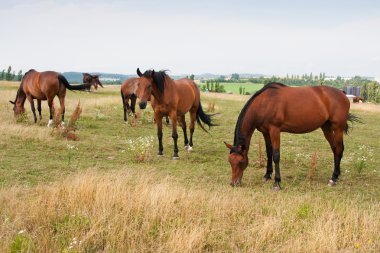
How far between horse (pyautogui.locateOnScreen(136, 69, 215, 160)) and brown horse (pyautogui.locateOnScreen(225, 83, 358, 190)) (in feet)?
9.24

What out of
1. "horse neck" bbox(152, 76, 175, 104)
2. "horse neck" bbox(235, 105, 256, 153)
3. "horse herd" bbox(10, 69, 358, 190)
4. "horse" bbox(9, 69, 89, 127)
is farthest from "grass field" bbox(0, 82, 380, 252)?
"horse" bbox(9, 69, 89, 127)

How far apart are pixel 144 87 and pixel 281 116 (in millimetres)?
3514

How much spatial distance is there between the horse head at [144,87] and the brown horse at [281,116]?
270 centimetres

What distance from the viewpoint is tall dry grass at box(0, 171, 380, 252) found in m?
4.28

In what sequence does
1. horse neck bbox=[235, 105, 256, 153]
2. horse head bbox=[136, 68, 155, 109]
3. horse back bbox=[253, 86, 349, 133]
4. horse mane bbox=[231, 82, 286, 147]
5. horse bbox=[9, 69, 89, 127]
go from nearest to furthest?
horse mane bbox=[231, 82, 286, 147] < horse neck bbox=[235, 105, 256, 153] < horse back bbox=[253, 86, 349, 133] < horse head bbox=[136, 68, 155, 109] < horse bbox=[9, 69, 89, 127]

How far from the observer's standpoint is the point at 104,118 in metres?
17.0

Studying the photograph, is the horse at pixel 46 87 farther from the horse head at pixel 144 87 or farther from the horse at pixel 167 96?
the horse head at pixel 144 87

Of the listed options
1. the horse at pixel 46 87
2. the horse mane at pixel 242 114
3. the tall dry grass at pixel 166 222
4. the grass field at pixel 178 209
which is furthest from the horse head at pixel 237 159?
the horse at pixel 46 87

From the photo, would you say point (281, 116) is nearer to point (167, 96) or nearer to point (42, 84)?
Result: point (167, 96)

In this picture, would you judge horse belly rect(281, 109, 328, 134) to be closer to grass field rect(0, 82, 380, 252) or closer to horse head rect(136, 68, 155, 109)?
grass field rect(0, 82, 380, 252)

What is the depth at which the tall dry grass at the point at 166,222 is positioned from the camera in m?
4.28

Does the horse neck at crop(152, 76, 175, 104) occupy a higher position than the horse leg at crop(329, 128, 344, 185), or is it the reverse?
the horse neck at crop(152, 76, 175, 104)

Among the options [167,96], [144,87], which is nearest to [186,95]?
[167,96]

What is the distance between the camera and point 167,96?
32.4 feet
